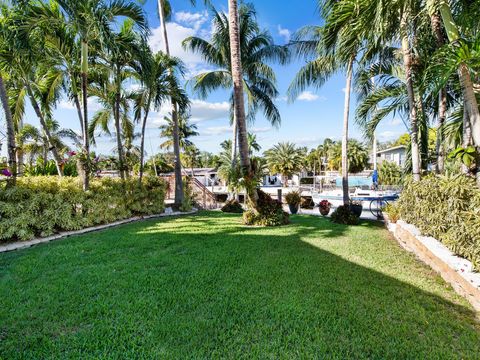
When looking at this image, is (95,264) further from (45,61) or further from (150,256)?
(45,61)

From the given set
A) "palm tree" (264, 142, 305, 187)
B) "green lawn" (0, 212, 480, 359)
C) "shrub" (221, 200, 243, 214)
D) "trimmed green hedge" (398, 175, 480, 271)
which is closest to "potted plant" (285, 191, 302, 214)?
"shrub" (221, 200, 243, 214)

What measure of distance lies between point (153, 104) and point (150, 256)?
752cm

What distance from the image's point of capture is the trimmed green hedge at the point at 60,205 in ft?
20.6

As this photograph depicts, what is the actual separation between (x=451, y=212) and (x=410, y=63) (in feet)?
15.5

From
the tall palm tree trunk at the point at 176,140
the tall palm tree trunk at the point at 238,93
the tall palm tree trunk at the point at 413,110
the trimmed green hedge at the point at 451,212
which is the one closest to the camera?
the trimmed green hedge at the point at 451,212

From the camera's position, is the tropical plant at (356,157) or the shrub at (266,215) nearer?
the shrub at (266,215)

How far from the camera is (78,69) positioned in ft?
29.4

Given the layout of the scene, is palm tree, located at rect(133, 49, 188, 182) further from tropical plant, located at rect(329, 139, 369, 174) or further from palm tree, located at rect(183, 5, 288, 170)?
Result: tropical plant, located at rect(329, 139, 369, 174)

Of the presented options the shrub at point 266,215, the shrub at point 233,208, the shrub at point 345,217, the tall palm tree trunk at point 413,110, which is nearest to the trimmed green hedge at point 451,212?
the tall palm tree trunk at point 413,110

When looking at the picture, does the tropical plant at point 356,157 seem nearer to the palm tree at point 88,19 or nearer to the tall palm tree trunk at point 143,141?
the tall palm tree trunk at point 143,141

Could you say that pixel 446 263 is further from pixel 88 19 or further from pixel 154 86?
pixel 154 86

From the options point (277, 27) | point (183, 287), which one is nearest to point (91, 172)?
point (183, 287)

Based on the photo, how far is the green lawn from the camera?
2.44 meters

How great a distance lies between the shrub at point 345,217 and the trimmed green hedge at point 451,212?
301 centimetres
